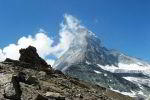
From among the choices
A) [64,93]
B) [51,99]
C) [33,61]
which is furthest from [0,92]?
[33,61]

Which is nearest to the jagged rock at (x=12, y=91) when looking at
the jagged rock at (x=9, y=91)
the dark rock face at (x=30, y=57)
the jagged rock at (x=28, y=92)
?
the jagged rock at (x=9, y=91)

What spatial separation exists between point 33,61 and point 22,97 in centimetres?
6049

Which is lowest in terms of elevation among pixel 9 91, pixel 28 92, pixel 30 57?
pixel 9 91

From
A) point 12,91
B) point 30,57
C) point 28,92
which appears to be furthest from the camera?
point 30,57

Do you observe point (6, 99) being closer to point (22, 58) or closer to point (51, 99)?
point (51, 99)

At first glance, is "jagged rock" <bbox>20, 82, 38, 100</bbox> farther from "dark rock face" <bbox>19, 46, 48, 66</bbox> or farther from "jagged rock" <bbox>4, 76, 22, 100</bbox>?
"dark rock face" <bbox>19, 46, 48, 66</bbox>

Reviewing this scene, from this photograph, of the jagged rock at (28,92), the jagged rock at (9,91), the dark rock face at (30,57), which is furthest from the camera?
the dark rock face at (30,57)

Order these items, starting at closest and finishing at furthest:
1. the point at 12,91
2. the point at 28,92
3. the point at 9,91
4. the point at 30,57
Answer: the point at 9,91 < the point at 12,91 < the point at 28,92 < the point at 30,57

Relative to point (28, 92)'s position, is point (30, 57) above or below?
above

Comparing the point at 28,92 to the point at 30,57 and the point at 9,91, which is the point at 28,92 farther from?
the point at 30,57

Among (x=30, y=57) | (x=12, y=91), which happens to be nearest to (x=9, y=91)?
(x=12, y=91)

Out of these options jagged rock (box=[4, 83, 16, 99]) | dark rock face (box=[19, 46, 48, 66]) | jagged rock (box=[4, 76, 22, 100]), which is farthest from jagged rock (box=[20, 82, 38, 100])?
dark rock face (box=[19, 46, 48, 66])

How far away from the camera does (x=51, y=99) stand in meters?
28.7

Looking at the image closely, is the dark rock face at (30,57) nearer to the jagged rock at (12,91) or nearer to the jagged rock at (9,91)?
the jagged rock at (12,91)
